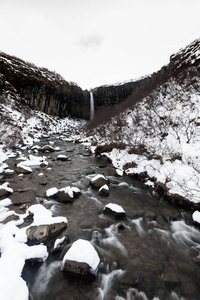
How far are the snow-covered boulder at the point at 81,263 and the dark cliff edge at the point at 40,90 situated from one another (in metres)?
22.8

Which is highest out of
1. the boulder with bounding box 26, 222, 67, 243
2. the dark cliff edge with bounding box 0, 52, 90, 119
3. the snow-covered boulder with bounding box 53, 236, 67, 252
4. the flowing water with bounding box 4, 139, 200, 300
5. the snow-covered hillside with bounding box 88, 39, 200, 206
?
the dark cliff edge with bounding box 0, 52, 90, 119

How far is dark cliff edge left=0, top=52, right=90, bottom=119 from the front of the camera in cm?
2055

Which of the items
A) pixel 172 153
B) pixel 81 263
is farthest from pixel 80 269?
pixel 172 153

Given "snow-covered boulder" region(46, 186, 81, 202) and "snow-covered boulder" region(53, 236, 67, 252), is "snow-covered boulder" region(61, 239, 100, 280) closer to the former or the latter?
"snow-covered boulder" region(53, 236, 67, 252)

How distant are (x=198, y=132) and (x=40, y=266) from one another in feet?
23.9

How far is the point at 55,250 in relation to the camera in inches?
100

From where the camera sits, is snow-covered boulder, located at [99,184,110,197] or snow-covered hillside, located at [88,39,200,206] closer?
snow-covered hillside, located at [88,39,200,206]

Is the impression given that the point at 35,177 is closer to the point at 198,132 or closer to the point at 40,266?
the point at 40,266

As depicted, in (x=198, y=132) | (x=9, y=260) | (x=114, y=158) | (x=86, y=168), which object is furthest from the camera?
(x=114, y=158)

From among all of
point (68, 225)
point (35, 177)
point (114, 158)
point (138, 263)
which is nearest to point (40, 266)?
point (68, 225)

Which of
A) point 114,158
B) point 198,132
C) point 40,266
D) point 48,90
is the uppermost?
point 48,90

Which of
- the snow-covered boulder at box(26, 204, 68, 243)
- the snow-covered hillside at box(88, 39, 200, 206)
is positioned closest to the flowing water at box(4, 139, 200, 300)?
the snow-covered boulder at box(26, 204, 68, 243)

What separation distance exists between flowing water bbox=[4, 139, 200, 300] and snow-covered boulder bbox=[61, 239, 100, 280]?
13 centimetres

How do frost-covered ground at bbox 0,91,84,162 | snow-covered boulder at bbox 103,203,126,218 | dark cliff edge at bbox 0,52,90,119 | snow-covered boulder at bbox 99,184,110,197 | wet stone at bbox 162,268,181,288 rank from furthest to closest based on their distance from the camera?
dark cliff edge at bbox 0,52,90,119 → frost-covered ground at bbox 0,91,84,162 → snow-covered boulder at bbox 99,184,110,197 → snow-covered boulder at bbox 103,203,126,218 → wet stone at bbox 162,268,181,288
